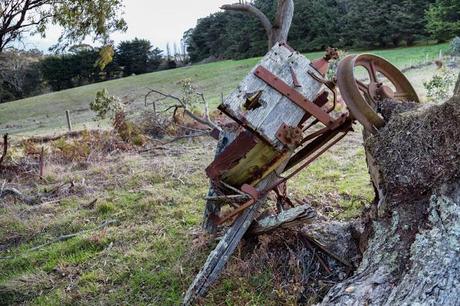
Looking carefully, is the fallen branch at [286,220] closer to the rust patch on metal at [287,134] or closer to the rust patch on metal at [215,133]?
the rust patch on metal at [287,134]

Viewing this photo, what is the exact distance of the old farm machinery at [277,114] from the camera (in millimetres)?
3170

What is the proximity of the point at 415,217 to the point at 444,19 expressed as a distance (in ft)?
103

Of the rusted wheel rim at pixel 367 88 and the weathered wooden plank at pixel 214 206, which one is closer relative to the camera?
the rusted wheel rim at pixel 367 88

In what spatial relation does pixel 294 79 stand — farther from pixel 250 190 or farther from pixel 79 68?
pixel 79 68

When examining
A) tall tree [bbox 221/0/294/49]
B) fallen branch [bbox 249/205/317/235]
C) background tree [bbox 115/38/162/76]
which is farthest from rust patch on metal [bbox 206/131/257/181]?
background tree [bbox 115/38/162/76]

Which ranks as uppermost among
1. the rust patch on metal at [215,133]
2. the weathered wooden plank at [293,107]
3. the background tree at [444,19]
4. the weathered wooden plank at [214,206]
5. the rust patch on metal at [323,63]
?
the background tree at [444,19]

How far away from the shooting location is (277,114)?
3246 mm

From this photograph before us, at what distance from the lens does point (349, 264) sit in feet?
11.5

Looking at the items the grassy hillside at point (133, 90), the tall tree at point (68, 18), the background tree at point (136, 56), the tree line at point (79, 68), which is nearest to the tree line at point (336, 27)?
the grassy hillside at point (133, 90)

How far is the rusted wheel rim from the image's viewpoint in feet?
9.87

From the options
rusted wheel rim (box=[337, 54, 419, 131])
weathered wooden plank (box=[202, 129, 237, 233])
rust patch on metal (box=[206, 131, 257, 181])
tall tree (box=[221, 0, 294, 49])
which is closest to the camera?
rusted wheel rim (box=[337, 54, 419, 131])

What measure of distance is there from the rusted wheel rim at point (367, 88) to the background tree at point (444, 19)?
2841 centimetres

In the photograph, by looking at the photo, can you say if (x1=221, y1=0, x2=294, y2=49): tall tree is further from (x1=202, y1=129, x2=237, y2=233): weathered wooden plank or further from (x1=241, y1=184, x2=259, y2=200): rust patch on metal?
(x1=241, y1=184, x2=259, y2=200): rust patch on metal

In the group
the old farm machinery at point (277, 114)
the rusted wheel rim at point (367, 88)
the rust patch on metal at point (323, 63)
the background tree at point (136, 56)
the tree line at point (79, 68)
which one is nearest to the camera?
the rusted wheel rim at point (367, 88)
